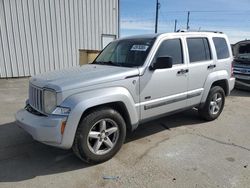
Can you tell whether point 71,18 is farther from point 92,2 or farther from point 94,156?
point 94,156

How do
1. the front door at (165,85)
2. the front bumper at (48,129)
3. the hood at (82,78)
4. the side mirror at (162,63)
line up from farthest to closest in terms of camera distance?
the front door at (165,85), the side mirror at (162,63), the hood at (82,78), the front bumper at (48,129)

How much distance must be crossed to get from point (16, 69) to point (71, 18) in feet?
12.0

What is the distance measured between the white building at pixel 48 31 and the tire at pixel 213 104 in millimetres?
8376

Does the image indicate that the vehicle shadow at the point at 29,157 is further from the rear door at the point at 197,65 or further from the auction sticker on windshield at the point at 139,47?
the auction sticker on windshield at the point at 139,47

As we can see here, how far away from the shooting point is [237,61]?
29.9ft

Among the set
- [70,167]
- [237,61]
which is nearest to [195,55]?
[70,167]

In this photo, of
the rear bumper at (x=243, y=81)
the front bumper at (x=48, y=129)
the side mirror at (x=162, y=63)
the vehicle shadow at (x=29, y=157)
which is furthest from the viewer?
the rear bumper at (x=243, y=81)

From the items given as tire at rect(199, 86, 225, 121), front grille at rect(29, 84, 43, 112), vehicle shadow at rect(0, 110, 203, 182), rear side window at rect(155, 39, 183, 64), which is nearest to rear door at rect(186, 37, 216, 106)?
rear side window at rect(155, 39, 183, 64)

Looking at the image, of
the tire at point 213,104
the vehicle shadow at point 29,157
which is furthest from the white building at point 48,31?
the tire at point 213,104

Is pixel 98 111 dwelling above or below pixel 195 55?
below

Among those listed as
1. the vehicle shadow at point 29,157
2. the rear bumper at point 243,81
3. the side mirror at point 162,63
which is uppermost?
the side mirror at point 162,63

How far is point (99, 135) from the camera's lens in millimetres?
3355

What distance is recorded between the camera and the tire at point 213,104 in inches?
198

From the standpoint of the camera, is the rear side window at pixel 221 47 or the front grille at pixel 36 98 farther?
the rear side window at pixel 221 47
